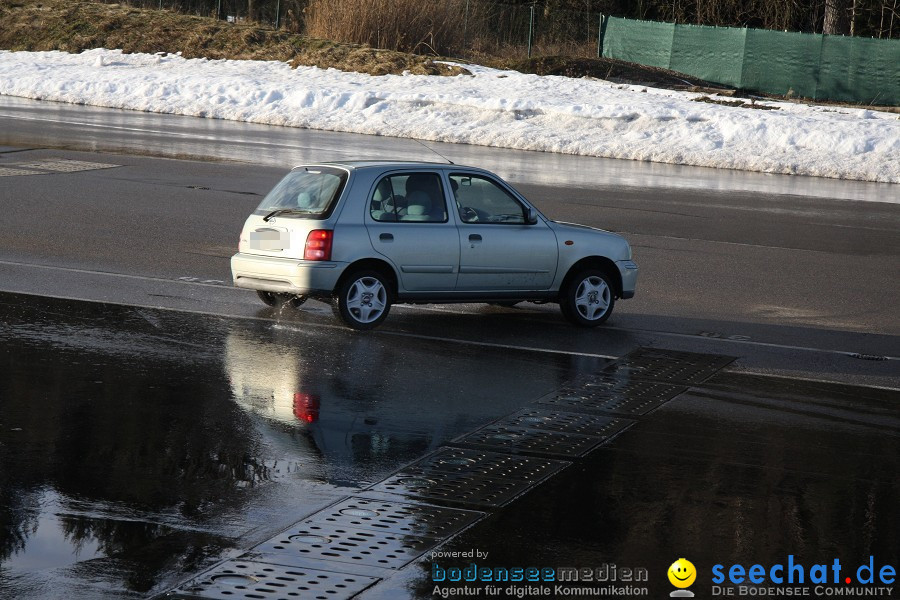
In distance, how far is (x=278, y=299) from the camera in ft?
39.1

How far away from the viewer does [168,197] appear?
1820cm

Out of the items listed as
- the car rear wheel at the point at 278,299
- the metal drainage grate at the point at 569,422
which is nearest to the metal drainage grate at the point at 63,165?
the car rear wheel at the point at 278,299

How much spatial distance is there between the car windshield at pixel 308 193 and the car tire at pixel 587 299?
7.85 ft

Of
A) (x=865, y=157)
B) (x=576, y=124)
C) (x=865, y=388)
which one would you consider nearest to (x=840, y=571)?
(x=865, y=388)

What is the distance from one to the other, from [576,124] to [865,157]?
6974 millimetres

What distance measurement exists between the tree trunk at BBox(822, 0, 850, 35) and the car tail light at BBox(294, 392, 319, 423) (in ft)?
141

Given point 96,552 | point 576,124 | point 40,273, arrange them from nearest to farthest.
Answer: point 96,552, point 40,273, point 576,124

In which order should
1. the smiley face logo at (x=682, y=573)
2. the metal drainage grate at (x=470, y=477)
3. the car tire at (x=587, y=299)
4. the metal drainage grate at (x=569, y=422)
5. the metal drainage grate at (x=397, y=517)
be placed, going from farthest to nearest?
the car tire at (x=587, y=299)
the metal drainage grate at (x=569, y=422)
the metal drainage grate at (x=470, y=477)
the metal drainage grate at (x=397, y=517)
the smiley face logo at (x=682, y=573)

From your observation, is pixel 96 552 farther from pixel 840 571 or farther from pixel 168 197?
pixel 168 197

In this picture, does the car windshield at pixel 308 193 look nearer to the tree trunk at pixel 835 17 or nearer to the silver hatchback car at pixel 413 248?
the silver hatchback car at pixel 413 248

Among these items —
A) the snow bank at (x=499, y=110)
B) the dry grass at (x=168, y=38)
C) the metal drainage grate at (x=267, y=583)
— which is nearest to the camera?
the metal drainage grate at (x=267, y=583)

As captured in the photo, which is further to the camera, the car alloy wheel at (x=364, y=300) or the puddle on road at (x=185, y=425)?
the car alloy wheel at (x=364, y=300)

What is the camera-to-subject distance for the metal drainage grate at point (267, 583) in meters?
5.20

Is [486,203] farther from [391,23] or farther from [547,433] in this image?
[391,23]
